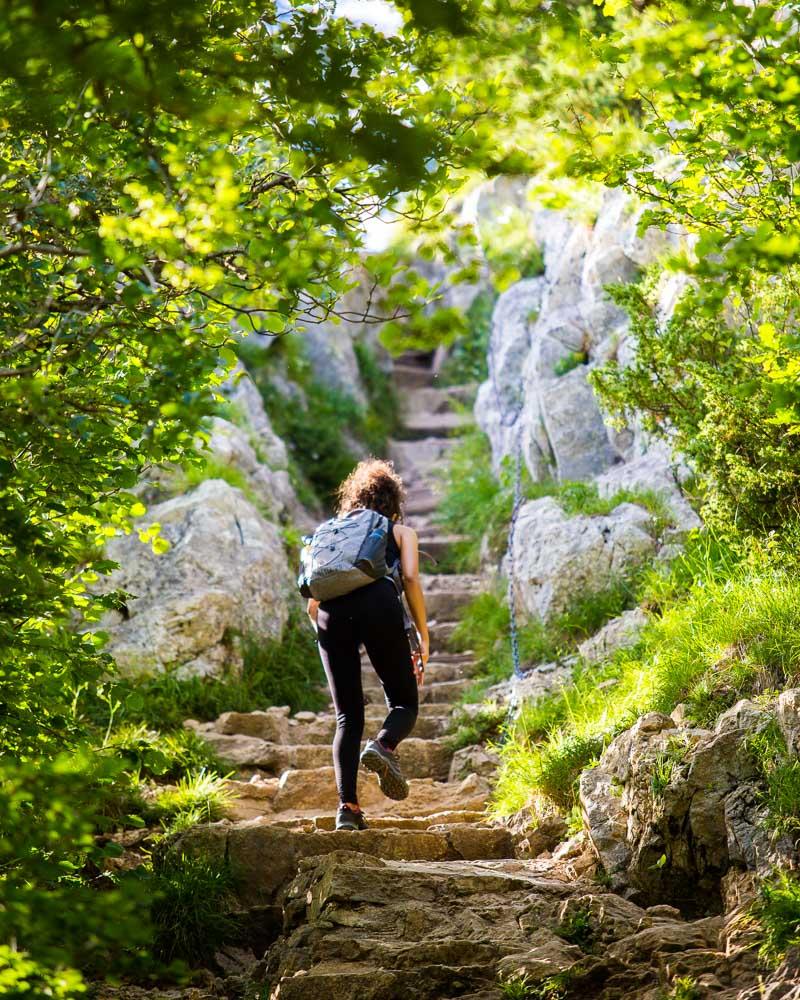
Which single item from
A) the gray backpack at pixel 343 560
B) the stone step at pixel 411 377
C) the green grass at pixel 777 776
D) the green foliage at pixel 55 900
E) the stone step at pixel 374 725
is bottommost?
the stone step at pixel 411 377

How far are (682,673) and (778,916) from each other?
175cm

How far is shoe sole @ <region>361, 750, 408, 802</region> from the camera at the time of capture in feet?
17.7

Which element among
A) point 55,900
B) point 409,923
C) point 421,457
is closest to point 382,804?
point 409,923

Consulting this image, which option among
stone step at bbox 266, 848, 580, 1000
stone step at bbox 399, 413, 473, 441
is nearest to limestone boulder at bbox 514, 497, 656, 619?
stone step at bbox 266, 848, 580, 1000

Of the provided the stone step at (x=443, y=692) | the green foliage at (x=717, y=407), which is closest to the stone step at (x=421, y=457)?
the stone step at (x=443, y=692)

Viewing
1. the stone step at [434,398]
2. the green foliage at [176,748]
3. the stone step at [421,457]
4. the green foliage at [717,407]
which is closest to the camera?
the green foliage at [717,407]

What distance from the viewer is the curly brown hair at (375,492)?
610cm

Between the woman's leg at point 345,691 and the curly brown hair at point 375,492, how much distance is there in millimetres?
780

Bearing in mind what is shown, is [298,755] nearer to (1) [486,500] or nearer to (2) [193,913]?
(2) [193,913]

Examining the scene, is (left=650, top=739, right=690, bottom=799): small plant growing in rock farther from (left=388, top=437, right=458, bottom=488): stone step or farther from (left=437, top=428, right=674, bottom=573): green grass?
(left=388, top=437, right=458, bottom=488): stone step

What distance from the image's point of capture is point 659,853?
4.57 m

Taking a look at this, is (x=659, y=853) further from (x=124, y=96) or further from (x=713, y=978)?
(x=124, y=96)

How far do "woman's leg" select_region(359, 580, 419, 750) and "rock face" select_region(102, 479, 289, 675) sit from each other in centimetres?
314

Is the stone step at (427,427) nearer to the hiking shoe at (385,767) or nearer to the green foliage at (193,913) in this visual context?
the hiking shoe at (385,767)
